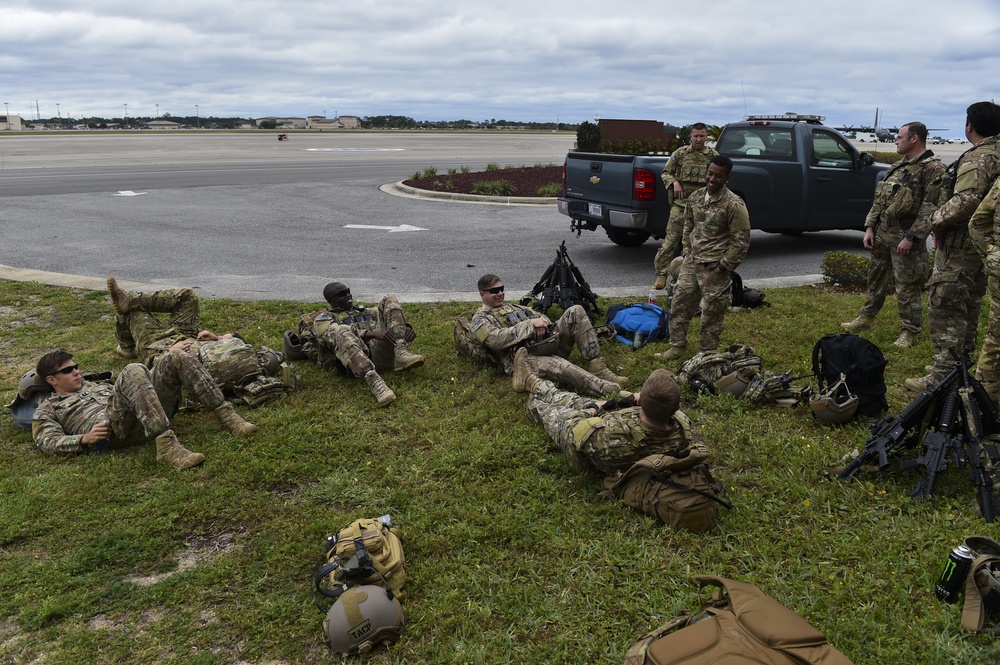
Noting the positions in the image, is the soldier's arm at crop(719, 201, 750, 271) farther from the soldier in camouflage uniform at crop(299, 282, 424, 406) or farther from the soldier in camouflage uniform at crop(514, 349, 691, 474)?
the soldier in camouflage uniform at crop(299, 282, 424, 406)

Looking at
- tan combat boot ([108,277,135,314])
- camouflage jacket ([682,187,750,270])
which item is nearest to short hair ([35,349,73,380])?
tan combat boot ([108,277,135,314])

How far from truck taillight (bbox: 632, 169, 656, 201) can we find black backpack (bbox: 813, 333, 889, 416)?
18.3 ft

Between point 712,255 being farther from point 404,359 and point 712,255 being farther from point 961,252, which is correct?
point 404,359

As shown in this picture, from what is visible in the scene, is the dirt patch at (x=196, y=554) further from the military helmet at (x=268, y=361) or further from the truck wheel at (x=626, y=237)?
the truck wheel at (x=626, y=237)

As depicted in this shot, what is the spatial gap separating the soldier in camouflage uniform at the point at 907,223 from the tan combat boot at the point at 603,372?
3072mm

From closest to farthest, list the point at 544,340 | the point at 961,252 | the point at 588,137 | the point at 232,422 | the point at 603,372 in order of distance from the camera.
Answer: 1. the point at 232,422
2. the point at 961,252
3. the point at 603,372
4. the point at 544,340
5. the point at 588,137

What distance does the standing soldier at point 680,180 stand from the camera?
9.89m

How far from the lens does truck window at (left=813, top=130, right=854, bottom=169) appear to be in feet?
38.9

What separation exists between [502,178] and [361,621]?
2079 cm

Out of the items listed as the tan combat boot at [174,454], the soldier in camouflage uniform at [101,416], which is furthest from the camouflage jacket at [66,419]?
the tan combat boot at [174,454]

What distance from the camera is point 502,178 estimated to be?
2345 centimetres

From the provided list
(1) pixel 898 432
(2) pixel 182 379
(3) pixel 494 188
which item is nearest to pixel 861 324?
(1) pixel 898 432

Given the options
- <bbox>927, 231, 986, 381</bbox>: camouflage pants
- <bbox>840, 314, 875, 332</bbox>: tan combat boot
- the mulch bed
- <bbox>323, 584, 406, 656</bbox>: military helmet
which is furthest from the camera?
the mulch bed

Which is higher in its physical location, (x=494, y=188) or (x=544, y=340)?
(x=494, y=188)
